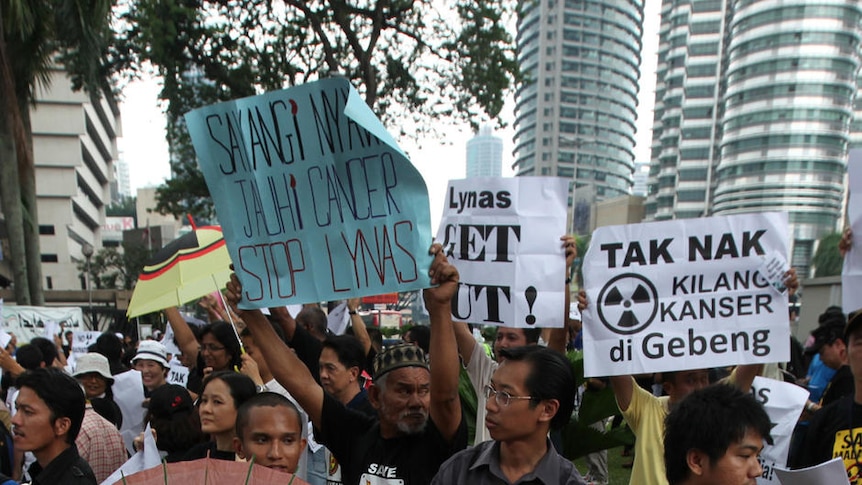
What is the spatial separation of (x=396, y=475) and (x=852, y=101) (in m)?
94.0

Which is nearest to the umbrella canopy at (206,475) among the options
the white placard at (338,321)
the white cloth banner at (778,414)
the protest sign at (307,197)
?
the protest sign at (307,197)

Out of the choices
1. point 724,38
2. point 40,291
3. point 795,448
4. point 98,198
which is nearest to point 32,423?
point 795,448

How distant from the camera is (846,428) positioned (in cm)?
239

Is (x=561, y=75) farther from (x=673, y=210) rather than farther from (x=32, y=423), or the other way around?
(x=32, y=423)

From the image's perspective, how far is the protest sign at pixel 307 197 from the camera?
2434 mm

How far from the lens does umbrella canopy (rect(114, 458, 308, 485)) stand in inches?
49.9

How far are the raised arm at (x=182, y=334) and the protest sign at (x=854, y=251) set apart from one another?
15.6ft

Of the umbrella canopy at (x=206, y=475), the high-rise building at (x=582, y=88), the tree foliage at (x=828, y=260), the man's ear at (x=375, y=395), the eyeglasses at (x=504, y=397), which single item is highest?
the high-rise building at (x=582, y=88)

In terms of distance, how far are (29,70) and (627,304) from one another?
50.6 feet

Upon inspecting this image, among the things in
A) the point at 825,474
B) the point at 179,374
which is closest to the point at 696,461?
the point at 825,474

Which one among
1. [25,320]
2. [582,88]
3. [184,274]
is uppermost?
[582,88]

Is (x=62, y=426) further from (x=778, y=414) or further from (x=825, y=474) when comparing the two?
(x=778, y=414)

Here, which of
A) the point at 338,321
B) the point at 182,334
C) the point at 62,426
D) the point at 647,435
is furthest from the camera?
the point at 338,321

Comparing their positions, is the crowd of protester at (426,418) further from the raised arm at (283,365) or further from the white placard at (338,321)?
the white placard at (338,321)
